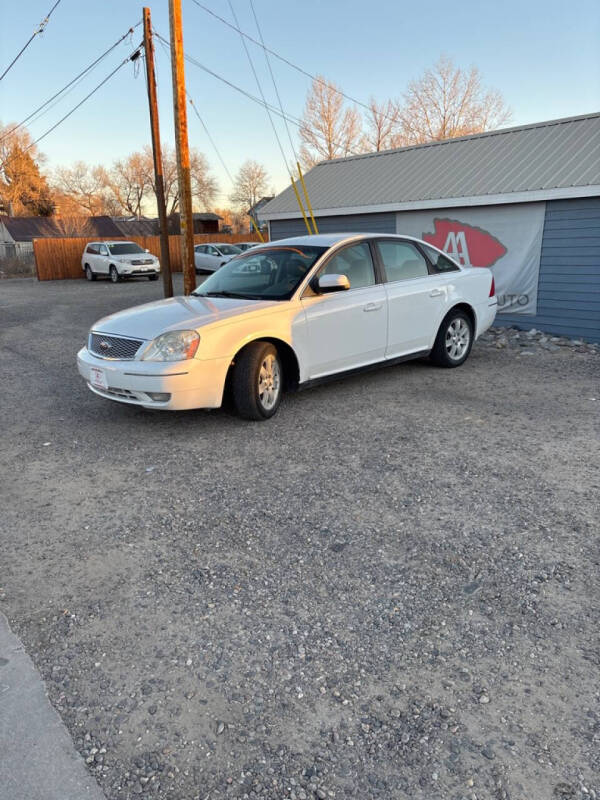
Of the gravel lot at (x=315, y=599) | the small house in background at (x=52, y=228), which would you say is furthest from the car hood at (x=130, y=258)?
the small house in background at (x=52, y=228)

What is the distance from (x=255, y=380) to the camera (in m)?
5.42

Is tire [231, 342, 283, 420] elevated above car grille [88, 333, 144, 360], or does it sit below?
below

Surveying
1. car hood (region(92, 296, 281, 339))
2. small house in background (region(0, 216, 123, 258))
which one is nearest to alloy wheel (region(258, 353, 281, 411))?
car hood (region(92, 296, 281, 339))

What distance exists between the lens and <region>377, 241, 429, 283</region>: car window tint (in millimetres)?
6574

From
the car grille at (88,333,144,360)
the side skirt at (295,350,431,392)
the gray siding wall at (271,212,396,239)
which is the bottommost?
the side skirt at (295,350,431,392)

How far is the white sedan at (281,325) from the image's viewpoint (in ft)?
16.9

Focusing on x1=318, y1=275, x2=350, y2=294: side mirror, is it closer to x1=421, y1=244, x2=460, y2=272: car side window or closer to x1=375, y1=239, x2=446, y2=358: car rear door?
x1=375, y1=239, x2=446, y2=358: car rear door

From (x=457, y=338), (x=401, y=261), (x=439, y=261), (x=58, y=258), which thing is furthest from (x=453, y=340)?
(x=58, y=258)

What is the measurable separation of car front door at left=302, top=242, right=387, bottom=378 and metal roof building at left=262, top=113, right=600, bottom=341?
4992 millimetres

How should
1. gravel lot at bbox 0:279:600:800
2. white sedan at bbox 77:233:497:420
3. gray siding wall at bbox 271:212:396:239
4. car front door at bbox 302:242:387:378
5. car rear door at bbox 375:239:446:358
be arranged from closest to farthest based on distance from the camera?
1. gravel lot at bbox 0:279:600:800
2. white sedan at bbox 77:233:497:420
3. car front door at bbox 302:242:387:378
4. car rear door at bbox 375:239:446:358
5. gray siding wall at bbox 271:212:396:239

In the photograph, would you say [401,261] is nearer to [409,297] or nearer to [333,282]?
[409,297]

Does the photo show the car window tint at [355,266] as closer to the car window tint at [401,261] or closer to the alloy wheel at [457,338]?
the car window tint at [401,261]

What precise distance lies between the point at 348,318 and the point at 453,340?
6.52 feet

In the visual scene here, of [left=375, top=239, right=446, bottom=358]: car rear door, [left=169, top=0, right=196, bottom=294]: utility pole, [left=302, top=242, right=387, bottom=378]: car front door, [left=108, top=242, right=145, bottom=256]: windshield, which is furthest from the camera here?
[left=108, top=242, right=145, bottom=256]: windshield
